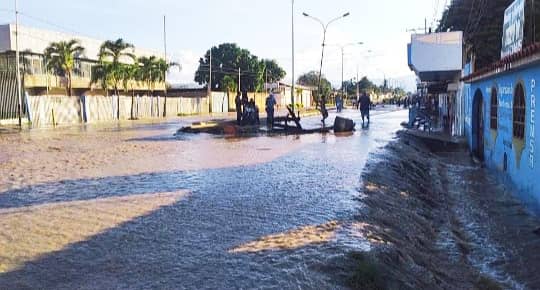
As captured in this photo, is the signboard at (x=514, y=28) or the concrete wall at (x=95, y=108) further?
the concrete wall at (x=95, y=108)

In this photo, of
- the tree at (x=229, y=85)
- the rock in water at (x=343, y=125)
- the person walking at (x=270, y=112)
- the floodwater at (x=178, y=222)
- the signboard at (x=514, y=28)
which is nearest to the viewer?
the floodwater at (x=178, y=222)

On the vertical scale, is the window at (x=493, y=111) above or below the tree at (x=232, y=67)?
below

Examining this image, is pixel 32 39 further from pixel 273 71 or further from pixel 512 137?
pixel 273 71

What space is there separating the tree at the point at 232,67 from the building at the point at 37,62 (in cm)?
3445

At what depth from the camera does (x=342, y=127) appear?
993 inches

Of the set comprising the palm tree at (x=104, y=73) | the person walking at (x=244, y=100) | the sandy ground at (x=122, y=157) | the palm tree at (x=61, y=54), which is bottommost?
the sandy ground at (x=122, y=157)

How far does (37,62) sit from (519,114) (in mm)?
45670

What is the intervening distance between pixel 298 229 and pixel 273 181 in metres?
3.78

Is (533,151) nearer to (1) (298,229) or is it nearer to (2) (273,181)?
(2) (273,181)

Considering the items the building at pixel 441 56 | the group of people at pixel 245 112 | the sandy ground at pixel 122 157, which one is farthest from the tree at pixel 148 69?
the sandy ground at pixel 122 157

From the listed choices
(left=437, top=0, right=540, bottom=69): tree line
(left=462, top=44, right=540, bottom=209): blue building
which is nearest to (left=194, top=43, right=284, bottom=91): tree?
(left=437, top=0, right=540, bottom=69): tree line

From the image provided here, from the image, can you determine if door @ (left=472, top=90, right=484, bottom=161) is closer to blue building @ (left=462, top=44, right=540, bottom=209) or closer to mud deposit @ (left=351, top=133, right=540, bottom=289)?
blue building @ (left=462, top=44, right=540, bottom=209)

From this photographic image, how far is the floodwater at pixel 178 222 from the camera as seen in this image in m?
5.29

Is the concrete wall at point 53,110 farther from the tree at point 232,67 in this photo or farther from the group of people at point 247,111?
the tree at point 232,67
